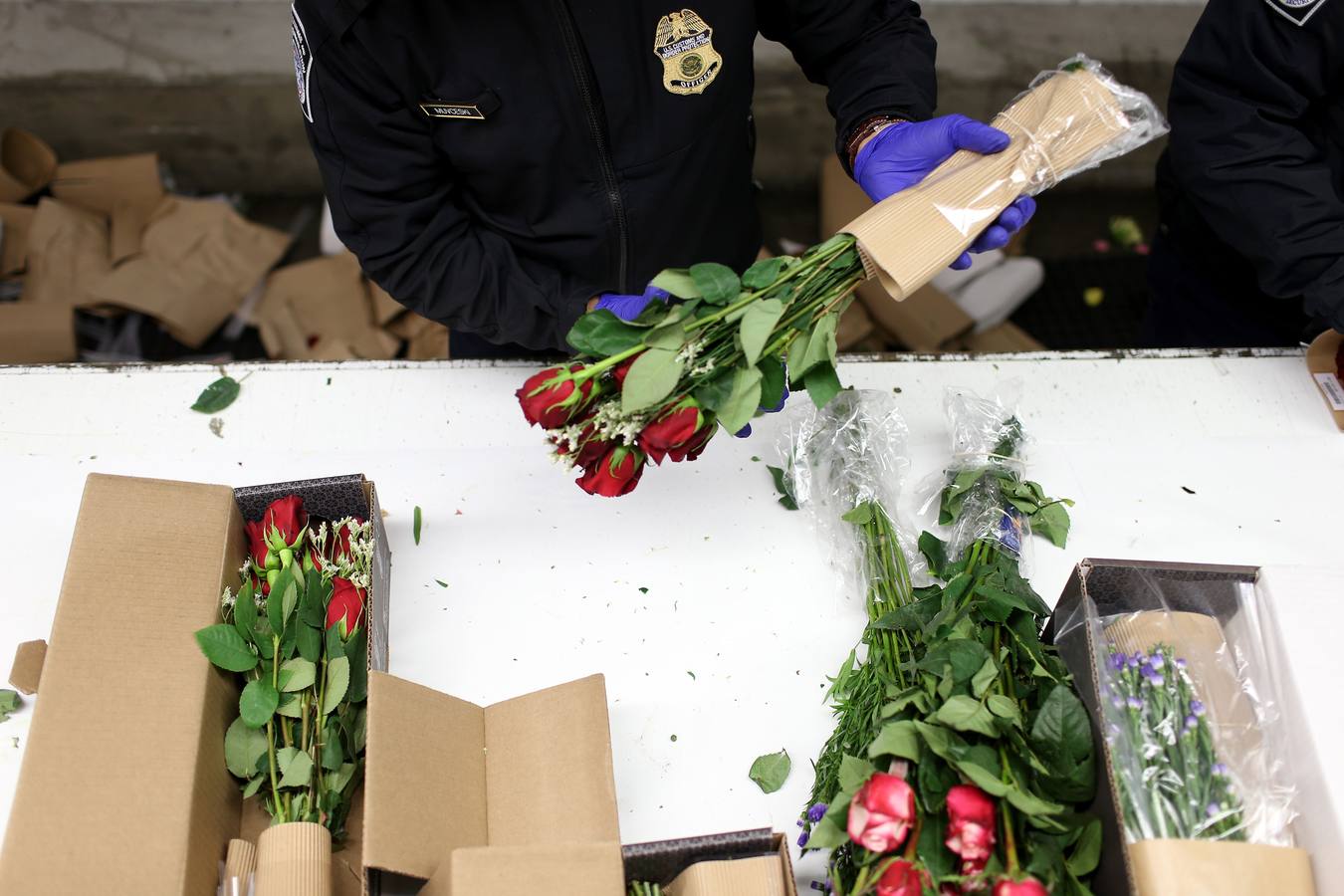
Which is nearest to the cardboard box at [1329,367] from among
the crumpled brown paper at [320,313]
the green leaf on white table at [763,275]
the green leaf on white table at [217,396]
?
the green leaf on white table at [763,275]

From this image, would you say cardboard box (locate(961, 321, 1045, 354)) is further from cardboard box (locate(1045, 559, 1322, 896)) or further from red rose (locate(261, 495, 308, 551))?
red rose (locate(261, 495, 308, 551))

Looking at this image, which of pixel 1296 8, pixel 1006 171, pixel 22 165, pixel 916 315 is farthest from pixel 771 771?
pixel 22 165

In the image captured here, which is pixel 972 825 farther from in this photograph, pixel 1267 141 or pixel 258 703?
pixel 1267 141

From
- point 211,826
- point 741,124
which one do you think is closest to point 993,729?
point 211,826

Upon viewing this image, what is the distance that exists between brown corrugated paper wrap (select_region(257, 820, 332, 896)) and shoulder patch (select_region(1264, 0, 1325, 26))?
69.5 inches

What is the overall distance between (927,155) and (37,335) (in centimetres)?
202

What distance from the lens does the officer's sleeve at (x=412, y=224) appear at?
55.2 inches

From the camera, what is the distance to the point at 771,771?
1378 mm

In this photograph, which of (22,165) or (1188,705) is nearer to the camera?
(1188,705)

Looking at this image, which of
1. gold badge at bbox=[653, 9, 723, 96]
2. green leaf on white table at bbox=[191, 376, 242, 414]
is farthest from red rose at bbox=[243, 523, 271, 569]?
gold badge at bbox=[653, 9, 723, 96]

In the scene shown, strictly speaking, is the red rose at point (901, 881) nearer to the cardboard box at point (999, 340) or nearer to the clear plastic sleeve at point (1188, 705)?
the clear plastic sleeve at point (1188, 705)

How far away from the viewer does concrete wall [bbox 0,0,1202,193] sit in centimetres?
290

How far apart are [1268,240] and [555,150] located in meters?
1.16

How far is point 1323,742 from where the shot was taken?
117 cm
